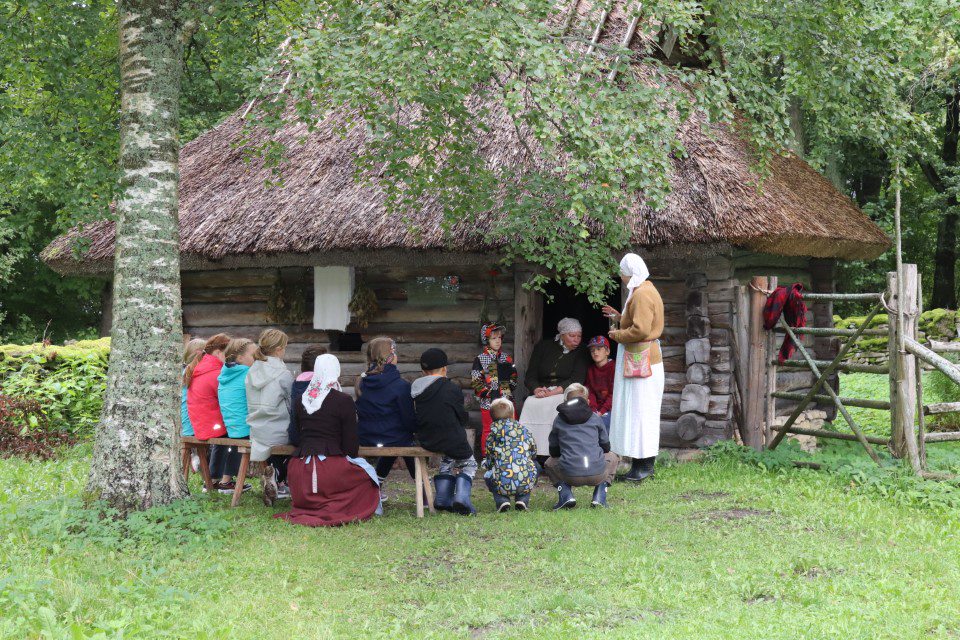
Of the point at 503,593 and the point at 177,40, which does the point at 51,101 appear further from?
the point at 503,593

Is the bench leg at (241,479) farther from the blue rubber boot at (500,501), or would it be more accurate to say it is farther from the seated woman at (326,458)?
the blue rubber boot at (500,501)

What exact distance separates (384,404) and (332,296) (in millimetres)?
3229

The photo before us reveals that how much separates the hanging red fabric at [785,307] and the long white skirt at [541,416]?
6.86 feet

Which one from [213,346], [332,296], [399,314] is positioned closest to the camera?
[213,346]

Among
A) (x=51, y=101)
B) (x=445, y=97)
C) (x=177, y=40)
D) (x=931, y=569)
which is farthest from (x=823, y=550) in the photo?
(x=51, y=101)

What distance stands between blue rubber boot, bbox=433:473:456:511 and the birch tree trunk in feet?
5.97

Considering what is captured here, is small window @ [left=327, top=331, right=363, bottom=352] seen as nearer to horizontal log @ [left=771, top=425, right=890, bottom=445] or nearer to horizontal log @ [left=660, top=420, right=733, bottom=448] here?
horizontal log @ [left=660, top=420, right=733, bottom=448]

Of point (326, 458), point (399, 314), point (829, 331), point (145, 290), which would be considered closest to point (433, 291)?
point (399, 314)

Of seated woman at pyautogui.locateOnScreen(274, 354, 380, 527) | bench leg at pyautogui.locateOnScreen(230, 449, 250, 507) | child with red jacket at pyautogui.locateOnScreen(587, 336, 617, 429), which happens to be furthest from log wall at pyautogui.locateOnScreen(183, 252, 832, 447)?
seated woman at pyautogui.locateOnScreen(274, 354, 380, 527)

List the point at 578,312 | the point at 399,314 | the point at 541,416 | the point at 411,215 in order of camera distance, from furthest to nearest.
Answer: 1. the point at 578,312
2. the point at 399,314
3. the point at 411,215
4. the point at 541,416

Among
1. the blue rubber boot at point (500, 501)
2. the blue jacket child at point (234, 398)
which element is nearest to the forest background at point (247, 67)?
the blue jacket child at point (234, 398)

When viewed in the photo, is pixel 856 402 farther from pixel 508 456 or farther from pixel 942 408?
pixel 508 456

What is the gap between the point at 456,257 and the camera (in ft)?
28.8

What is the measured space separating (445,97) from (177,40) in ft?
5.77
